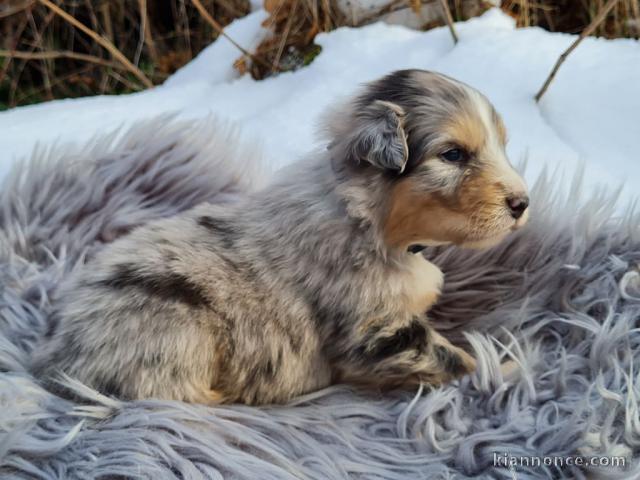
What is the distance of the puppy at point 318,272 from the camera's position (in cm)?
146

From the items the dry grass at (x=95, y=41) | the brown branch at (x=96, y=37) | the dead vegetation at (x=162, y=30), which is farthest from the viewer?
the dry grass at (x=95, y=41)

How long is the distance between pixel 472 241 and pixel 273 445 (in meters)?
0.57

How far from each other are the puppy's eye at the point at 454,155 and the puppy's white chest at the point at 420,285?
27 centimetres

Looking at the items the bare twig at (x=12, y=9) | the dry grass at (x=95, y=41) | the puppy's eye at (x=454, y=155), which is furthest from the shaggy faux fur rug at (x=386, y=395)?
the dry grass at (x=95, y=41)

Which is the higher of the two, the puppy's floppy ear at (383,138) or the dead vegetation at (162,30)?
the puppy's floppy ear at (383,138)

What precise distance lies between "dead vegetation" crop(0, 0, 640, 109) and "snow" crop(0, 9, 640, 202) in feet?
0.38

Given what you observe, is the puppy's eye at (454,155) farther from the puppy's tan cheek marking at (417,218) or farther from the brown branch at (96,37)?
the brown branch at (96,37)

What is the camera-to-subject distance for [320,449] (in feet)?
4.76

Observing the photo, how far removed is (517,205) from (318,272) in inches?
17.5

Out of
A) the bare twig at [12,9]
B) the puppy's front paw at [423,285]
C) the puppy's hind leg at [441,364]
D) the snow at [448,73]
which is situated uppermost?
the bare twig at [12,9]

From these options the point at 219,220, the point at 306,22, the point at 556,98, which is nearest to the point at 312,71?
the point at 306,22

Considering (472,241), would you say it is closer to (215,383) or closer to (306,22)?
(215,383)

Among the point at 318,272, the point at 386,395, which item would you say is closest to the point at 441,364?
the point at 386,395

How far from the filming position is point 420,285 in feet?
5.36
